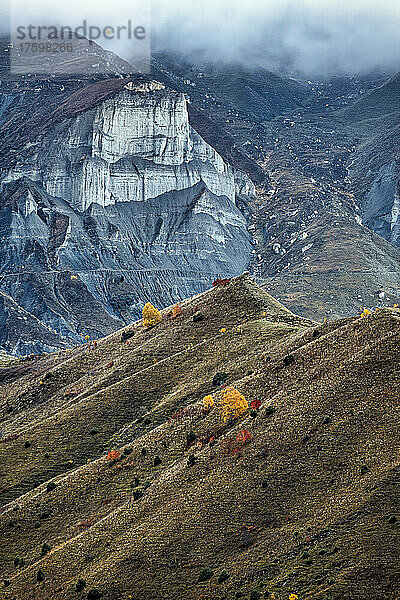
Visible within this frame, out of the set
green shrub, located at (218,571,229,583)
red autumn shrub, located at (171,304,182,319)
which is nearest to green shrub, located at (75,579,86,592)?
green shrub, located at (218,571,229,583)

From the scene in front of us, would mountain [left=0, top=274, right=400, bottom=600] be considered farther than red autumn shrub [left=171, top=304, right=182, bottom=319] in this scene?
No

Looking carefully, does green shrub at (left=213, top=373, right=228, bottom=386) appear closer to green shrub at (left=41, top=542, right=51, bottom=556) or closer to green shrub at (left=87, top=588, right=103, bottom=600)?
green shrub at (left=41, top=542, right=51, bottom=556)

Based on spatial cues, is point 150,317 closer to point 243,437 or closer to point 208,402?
point 208,402

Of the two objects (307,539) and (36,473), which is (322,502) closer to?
(307,539)

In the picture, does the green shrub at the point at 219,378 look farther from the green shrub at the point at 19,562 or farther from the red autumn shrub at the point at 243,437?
the green shrub at the point at 19,562

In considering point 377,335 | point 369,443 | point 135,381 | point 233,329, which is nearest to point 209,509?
point 369,443

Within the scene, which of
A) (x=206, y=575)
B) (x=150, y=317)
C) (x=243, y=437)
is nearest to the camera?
(x=206, y=575)

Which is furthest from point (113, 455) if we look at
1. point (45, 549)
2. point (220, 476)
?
point (220, 476)
